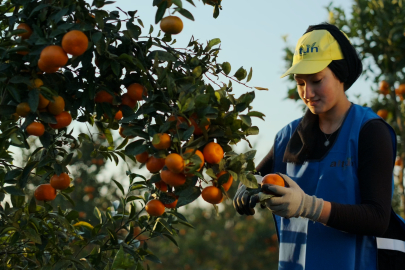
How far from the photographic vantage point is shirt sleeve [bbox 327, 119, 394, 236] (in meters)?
1.66

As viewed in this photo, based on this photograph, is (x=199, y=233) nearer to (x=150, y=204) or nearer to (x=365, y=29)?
(x=365, y=29)

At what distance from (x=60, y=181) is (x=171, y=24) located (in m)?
0.67

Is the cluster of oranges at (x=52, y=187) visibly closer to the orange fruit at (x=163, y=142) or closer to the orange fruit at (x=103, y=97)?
the orange fruit at (x=103, y=97)

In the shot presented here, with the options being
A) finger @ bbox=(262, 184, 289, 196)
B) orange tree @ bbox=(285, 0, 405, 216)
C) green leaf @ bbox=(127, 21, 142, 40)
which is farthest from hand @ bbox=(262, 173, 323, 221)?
orange tree @ bbox=(285, 0, 405, 216)

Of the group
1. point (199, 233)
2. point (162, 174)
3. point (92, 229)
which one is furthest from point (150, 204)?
point (199, 233)

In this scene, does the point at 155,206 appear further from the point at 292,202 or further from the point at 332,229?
the point at 332,229

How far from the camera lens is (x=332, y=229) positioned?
1838 mm

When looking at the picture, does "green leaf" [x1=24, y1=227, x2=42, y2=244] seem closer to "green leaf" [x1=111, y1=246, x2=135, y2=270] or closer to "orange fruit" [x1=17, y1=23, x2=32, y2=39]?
"green leaf" [x1=111, y1=246, x2=135, y2=270]

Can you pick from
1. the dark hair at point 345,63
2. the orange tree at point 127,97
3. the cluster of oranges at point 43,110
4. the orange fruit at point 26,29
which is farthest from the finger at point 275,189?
the orange fruit at point 26,29

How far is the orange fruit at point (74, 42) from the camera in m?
1.26

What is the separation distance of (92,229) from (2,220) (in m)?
0.35

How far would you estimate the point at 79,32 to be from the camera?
4.19 ft

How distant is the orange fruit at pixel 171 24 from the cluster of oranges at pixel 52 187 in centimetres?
63

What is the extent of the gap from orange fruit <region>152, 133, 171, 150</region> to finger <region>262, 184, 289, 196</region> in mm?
492
